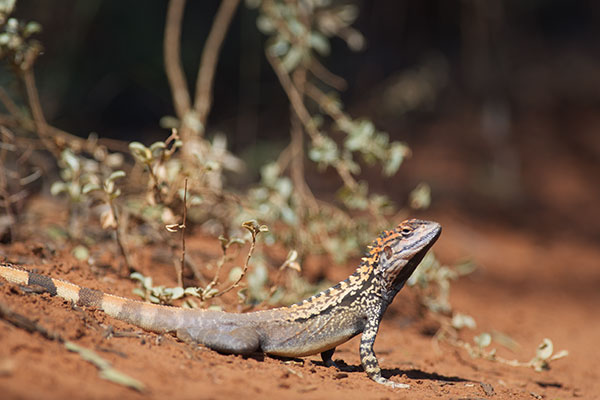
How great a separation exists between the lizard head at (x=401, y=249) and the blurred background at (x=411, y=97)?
7115 millimetres

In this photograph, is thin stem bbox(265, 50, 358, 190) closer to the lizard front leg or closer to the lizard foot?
the lizard front leg

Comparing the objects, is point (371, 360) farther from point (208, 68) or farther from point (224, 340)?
point (208, 68)

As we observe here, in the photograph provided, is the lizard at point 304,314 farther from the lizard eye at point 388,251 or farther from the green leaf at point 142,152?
the green leaf at point 142,152

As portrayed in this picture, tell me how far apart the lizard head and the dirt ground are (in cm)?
79

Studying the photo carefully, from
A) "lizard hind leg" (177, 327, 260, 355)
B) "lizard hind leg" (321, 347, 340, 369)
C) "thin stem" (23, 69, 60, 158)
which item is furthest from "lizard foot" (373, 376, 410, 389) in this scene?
"thin stem" (23, 69, 60, 158)

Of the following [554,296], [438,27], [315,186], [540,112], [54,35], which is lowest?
[554,296]

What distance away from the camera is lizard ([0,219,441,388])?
4.18m

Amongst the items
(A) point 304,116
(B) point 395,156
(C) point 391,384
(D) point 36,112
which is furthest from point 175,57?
(C) point 391,384

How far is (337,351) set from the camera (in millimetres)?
5566

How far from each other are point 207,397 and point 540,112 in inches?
617

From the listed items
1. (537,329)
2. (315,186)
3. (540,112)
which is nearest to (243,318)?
(537,329)

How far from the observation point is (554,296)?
9133mm

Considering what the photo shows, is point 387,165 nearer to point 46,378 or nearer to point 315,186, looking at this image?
point 46,378

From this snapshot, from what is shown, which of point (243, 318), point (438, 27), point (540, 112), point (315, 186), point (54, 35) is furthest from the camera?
point (438, 27)
